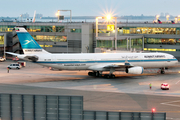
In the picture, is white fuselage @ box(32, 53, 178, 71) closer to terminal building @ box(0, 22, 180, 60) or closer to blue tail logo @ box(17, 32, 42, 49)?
blue tail logo @ box(17, 32, 42, 49)

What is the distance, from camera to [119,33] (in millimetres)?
91188

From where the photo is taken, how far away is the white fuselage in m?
54.3

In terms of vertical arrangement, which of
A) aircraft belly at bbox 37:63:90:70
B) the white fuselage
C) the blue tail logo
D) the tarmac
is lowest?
the tarmac

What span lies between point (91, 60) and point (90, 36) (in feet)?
111

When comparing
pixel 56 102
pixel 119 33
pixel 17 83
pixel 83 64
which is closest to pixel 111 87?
pixel 83 64

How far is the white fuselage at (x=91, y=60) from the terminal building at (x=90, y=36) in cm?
2459

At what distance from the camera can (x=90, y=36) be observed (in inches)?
3484

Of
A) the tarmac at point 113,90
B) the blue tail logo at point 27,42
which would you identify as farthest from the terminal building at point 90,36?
the blue tail logo at point 27,42

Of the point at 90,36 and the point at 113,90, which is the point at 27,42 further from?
the point at 90,36

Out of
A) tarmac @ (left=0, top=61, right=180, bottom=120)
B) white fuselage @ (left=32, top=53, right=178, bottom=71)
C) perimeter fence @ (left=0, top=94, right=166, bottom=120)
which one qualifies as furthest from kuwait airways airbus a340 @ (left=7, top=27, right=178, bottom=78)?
perimeter fence @ (left=0, top=94, right=166, bottom=120)

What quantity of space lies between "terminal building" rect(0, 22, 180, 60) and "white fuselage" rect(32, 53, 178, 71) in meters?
24.6

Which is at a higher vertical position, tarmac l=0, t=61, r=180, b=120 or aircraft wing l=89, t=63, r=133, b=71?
aircraft wing l=89, t=63, r=133, b=71

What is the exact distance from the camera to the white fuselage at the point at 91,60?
5431 centimetres

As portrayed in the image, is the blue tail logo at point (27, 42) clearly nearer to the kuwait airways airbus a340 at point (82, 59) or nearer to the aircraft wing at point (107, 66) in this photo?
the kuwait airways airbus a340 at point (82, 59)
